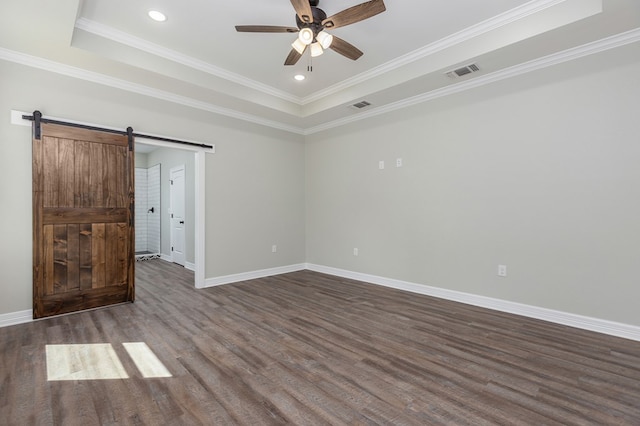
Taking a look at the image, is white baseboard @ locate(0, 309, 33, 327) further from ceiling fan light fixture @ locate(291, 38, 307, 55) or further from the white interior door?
ceiling fan light fixture @ locate(291, 38, 307, 55)

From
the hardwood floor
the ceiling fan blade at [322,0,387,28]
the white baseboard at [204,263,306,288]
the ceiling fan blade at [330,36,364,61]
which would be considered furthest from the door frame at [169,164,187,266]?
the ceiling fan blade at [322,0,387,28]

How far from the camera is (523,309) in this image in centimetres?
336

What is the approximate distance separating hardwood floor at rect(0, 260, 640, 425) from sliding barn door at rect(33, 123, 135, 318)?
0.30 m

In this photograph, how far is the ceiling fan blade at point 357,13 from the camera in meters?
2.26

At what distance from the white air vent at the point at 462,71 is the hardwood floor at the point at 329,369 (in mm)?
2855

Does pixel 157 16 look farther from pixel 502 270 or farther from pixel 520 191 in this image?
pixel 502 270

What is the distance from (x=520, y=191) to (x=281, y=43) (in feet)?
10.6

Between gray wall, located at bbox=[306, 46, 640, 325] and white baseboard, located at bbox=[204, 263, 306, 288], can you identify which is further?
white baseboard, located at bbox=[204, 263, 306, 288]

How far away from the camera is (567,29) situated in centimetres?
267

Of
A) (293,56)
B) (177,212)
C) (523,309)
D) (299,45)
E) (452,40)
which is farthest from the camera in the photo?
(177,212)

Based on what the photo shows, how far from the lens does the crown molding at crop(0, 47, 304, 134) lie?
3.13m

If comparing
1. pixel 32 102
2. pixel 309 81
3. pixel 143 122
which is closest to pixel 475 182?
pixel 309 81

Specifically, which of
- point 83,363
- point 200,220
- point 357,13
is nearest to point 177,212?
point 200,220

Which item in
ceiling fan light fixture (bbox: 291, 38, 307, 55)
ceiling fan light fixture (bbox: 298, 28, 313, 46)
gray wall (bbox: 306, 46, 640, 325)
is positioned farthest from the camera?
gray wall (bbox: 306, 46, 640, 325)
